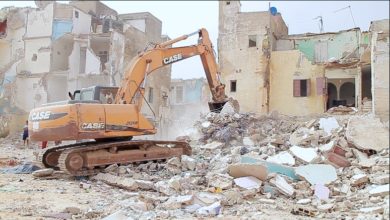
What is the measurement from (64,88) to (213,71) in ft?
52.6

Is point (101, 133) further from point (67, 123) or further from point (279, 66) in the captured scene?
point (279, 66)

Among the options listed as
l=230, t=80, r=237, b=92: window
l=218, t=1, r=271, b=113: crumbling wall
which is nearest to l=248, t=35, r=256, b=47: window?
l=218, t=1, r=271, b=113: crumbling wall

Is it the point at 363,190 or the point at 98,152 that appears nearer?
the point at 363,190

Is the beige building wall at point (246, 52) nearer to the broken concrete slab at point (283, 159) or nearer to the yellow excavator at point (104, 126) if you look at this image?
the yellow excavator at point (104, 126)

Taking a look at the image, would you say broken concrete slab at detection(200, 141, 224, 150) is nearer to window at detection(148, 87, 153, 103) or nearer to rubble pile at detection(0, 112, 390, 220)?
rubble pile at detection(0, 112, 390, 220)

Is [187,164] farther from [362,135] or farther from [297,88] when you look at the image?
[297,88]

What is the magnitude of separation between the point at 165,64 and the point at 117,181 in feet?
13.8

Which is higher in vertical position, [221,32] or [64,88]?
[221,32]

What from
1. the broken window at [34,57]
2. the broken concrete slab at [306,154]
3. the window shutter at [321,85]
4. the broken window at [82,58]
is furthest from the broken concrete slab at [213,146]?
the broken window at [34,57]

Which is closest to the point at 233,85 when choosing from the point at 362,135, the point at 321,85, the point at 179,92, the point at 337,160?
the point at 321,85

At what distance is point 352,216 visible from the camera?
592cm

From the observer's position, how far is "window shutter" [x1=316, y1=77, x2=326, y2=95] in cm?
2342

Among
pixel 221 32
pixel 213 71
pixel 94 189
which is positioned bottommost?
pixel 94 189

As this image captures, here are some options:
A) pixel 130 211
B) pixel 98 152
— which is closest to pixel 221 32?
pixel 98 152
